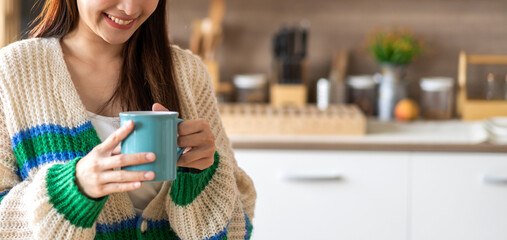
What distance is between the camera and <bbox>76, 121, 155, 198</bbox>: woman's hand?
2.66 ft

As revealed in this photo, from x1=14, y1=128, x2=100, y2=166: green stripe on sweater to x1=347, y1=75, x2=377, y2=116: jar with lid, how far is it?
1.82 metres

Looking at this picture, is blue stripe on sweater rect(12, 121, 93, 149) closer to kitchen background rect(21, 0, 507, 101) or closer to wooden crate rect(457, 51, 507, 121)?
kitchen background rect(21, 0, 507, 101)

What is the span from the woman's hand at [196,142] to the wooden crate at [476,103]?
1.90 metres

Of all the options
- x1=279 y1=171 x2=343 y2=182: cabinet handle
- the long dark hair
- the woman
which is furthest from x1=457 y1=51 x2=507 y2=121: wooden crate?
the long dark hair

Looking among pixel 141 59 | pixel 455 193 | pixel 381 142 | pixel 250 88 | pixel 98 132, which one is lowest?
pixel 455 193

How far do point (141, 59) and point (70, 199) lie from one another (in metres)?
0.37

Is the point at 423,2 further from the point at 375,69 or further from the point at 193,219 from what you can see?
the point at 193,219

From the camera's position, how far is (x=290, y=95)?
2629 mm

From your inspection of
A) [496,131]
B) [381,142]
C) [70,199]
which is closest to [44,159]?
[70,199]

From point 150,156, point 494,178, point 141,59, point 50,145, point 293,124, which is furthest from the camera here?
point 293,124

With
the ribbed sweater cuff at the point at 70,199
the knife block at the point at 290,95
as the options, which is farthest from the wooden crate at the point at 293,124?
the ribbed sweater cuff at the point at 70,199

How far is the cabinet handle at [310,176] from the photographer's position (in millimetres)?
2082

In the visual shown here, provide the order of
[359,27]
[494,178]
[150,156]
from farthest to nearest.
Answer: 1. [359,27]
2. [494,178]
3. [150,156]

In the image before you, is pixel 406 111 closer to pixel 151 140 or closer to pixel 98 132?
pixel 98 132
